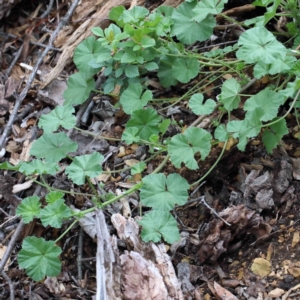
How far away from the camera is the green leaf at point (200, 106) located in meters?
1.79

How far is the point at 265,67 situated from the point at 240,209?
53 centimetres

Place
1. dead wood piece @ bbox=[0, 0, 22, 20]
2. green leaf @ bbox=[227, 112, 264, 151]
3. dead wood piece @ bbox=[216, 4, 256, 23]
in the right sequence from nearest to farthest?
green leaf @ bbox=[227, 112, 264, 151]
dead wood piece @ bbox=[216, 4, 256, 23]
dead wood piece @ bbox=[0, 0, 22, 20]

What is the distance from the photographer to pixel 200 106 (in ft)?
5.93

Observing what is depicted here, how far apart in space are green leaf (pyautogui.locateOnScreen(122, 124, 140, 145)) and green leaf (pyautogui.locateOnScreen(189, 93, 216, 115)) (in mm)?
238

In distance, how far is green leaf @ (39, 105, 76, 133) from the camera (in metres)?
1.82

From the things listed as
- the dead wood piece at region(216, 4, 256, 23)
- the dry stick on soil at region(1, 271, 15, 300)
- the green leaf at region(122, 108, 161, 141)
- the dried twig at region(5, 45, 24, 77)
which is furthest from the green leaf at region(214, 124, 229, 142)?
the dried twig at region(5, 45, 24, 77)

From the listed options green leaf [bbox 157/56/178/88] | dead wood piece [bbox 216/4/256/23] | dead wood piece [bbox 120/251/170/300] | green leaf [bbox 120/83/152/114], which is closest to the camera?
dead wood piece [bbox 120/251/170/300]

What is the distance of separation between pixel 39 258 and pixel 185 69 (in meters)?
0.95

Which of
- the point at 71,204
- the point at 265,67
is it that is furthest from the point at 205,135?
the point at 71,204

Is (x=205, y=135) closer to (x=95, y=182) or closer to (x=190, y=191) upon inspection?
(x=190, y=191)

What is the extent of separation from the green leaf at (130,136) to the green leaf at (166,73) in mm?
378

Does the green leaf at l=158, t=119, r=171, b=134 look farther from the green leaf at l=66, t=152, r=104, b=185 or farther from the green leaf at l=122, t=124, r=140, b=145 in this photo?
the green leaf at l=66, t=152, r=104, b=185

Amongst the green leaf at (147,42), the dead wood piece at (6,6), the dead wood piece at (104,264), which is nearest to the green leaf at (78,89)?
the green leaf at (147,42)

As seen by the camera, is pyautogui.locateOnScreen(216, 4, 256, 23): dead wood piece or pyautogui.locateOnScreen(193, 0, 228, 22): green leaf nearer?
pyautogui.locateOnScreen(193, 0, 228, 22): green leaf
